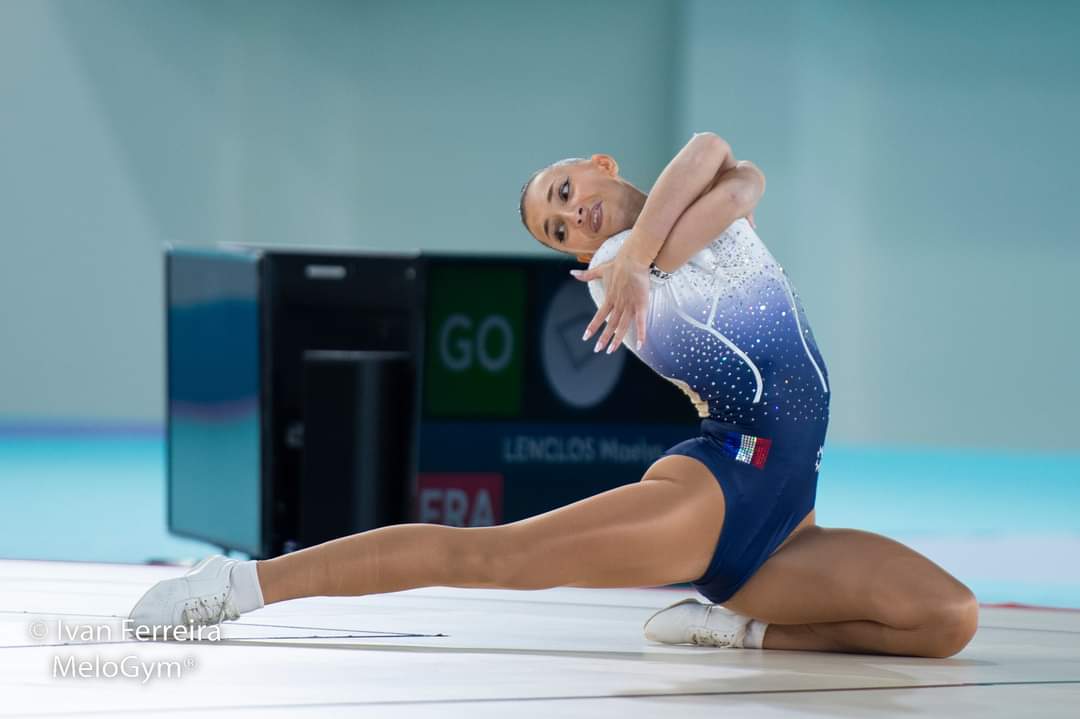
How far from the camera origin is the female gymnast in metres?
2.27

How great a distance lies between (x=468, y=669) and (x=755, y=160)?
8.52 m

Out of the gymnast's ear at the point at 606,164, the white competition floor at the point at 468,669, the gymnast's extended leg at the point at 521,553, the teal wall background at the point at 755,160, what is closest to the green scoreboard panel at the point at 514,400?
the white competition floor at the point at 468,669

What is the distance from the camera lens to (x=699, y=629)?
253cm

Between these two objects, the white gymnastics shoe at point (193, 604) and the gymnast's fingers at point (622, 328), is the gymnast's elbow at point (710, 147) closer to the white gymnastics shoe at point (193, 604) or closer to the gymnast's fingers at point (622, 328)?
the gymnast's fingers at point (622, 328)

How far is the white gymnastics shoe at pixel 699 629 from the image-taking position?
253 cm

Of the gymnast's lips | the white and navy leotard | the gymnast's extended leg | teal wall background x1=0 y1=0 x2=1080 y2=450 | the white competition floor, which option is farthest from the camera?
teal wall background x1=0 y1=0 x2=1080 y2=450

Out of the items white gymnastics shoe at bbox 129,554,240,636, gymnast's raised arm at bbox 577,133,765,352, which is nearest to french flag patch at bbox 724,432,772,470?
gymnast's raised arm at bbox 577,133,765,352

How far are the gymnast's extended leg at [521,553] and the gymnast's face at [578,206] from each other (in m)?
0.50

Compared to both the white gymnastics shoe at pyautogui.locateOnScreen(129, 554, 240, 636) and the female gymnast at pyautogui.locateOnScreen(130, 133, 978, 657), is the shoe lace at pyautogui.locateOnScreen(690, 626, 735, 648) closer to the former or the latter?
the female gymnast at pyautogui.locateOnScreen(130, 133, 978, 657)

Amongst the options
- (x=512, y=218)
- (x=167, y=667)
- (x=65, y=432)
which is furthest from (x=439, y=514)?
(x=512, y=218)

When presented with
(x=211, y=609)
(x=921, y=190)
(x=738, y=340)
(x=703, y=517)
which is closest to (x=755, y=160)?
(x=921, y=190)

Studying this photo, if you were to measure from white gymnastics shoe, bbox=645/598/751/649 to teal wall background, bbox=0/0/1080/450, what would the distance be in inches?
310

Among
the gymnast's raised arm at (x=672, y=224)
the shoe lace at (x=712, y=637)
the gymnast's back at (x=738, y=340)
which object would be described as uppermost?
the gymnast's raised arm at (x=672, y=224)

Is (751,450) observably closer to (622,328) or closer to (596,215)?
(622,328)
